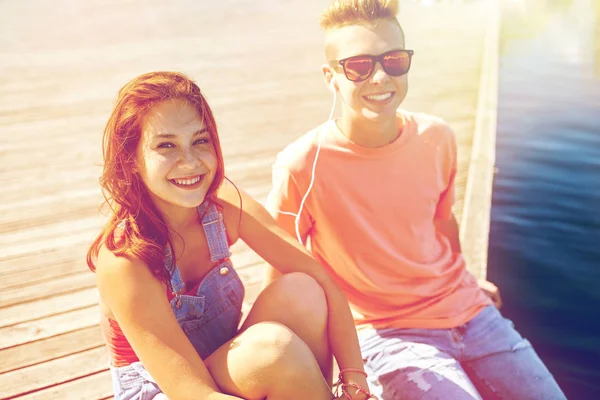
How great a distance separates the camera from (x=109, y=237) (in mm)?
1808

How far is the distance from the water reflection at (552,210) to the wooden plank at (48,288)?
2701mm

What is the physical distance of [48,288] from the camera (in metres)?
3.13

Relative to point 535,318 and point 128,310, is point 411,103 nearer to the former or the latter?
point 535,318

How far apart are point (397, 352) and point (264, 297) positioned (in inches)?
26.0

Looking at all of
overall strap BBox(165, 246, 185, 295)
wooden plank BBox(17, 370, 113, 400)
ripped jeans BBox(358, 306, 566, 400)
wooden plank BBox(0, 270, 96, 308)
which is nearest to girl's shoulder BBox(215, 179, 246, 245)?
overall strap BBox(165, 246, 185, 295)

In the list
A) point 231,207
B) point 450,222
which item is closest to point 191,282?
point 231,207

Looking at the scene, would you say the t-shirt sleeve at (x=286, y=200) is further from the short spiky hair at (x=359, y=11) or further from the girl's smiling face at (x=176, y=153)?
the short spiky hair at (x=359, y=11)

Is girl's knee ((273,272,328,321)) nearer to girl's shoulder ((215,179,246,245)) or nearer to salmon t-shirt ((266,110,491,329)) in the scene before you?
girl's shoulder ((215,179,246,245))

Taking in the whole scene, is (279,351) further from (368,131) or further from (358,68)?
(358,68)

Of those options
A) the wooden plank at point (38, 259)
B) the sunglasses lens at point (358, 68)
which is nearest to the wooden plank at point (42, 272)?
the wooden plank at point (38, 259)

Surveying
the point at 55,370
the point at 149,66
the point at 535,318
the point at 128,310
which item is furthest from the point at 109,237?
the point at 149,66

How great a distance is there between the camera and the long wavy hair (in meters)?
1.78

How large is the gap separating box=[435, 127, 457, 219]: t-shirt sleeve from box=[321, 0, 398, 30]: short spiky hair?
0.55 meters

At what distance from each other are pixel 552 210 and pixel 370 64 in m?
3.42
